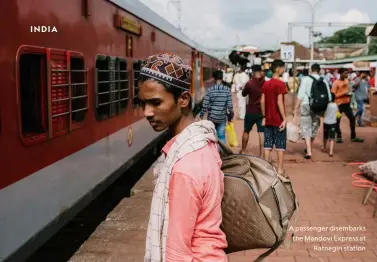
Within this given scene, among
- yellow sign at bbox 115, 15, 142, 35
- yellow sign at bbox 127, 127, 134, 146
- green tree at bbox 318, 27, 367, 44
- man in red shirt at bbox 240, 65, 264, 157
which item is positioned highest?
green tree at bbox 318, 27, 367, 44

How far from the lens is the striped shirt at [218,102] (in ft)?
29.0

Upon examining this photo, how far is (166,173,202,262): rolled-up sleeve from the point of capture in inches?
65.7

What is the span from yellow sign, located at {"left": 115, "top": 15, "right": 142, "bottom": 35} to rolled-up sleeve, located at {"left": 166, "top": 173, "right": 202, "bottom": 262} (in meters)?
5.04

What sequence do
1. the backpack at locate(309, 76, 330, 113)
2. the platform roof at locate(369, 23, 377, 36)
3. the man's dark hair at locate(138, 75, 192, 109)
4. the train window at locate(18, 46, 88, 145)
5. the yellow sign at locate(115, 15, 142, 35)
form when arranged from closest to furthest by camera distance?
the man's dark hair at locate(138, 75, 192, 109) → the train window at locate(18, 46, 88, 145) → the yellow sign at locate(115, 15, 142, 35) → the platform roof at locate(369, 23, 377, 36) → the backpack at locate(309, 76, 330, 113)

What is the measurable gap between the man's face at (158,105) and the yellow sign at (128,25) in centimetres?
470

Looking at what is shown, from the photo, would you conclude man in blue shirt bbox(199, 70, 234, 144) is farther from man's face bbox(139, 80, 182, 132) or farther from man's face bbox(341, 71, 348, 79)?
man's face bbox(139, 80, 182, 132)

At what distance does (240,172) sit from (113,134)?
4.67m

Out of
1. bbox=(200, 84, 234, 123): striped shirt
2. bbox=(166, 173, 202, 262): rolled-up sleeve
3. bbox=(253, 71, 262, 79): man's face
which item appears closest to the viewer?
bbox=(166, 173, 202, 262): rolled-up sleeve

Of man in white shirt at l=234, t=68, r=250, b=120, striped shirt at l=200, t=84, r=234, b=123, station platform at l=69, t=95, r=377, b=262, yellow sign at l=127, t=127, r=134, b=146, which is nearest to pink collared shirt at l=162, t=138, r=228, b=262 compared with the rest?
station platform at l=69, t=95, r=377, b=262

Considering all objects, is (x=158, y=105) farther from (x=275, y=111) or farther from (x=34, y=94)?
(x=275, y=111)

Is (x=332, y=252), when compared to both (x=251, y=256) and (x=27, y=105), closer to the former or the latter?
(x=251, y=256)

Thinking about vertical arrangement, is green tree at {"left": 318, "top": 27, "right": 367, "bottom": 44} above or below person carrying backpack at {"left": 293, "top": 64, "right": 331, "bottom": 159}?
above

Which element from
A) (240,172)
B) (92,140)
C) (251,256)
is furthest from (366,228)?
(240,172)

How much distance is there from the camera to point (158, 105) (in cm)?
191
